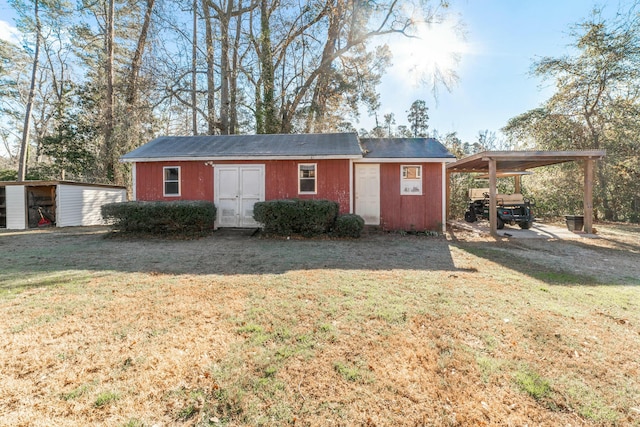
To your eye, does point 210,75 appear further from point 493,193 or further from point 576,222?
point 576,222

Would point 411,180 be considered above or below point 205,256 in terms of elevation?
above

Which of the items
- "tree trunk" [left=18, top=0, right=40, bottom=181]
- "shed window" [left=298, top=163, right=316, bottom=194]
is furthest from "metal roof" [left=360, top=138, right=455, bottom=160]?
"tree trunk" [left=18, top=0, right=40, bottom=181]

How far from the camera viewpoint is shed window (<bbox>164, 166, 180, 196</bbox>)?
394 inches

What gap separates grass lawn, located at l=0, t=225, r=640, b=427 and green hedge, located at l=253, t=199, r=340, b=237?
10.3 feet

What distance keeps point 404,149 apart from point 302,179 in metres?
4.21

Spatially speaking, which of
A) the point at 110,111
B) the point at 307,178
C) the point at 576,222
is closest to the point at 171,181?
the point at 307,178

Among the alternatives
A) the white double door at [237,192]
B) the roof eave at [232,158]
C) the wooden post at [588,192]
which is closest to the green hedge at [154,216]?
the white double door at [237,192]

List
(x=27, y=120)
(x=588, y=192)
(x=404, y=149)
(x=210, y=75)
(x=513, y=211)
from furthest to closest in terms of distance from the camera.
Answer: (x=27, y=120) < (x=210, y=75) < (x=404, y=149) < (x=513, y=211) < (x=588, y=192)

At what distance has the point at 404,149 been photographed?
1052cm

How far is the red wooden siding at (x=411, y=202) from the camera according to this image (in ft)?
32.4

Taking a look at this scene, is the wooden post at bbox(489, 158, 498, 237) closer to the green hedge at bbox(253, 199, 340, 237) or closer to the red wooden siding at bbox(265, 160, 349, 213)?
the red wooden siding at bbox(265, 160, 349, 213)

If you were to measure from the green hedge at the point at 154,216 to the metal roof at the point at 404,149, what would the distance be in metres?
6.26

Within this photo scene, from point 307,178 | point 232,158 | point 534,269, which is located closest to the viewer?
point 534,269

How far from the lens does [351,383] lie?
80.0 inches
